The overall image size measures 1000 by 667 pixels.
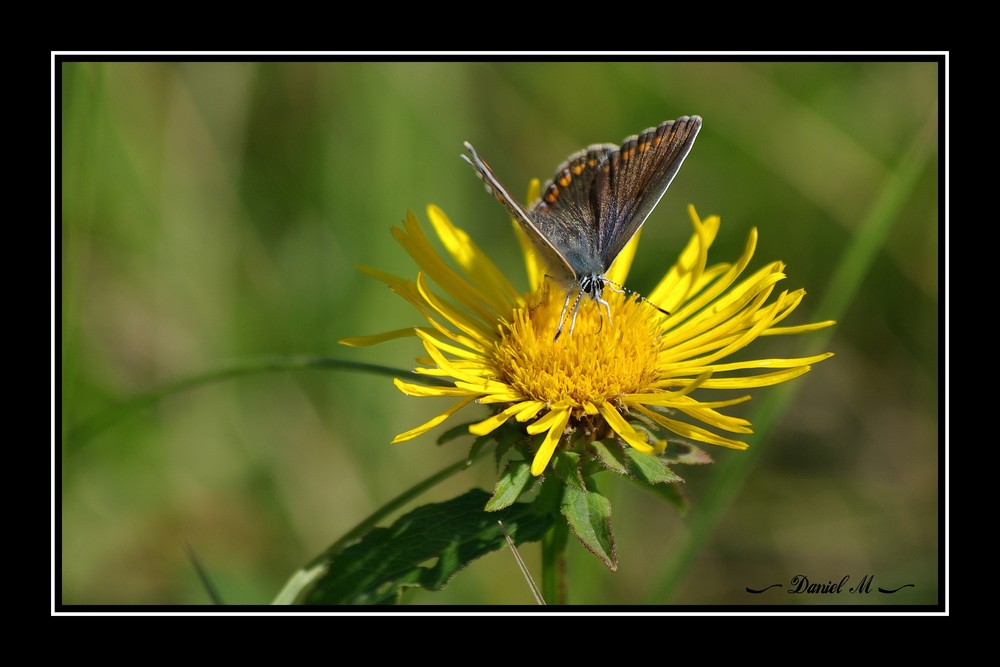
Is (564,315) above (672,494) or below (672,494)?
above

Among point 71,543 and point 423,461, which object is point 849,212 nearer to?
point 423,461

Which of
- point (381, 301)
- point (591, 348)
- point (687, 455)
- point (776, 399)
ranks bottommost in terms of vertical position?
point (776, 399)

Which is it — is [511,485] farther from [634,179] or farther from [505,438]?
[634,179]

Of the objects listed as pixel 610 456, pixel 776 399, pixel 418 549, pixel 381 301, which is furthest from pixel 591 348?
pixel 381 301

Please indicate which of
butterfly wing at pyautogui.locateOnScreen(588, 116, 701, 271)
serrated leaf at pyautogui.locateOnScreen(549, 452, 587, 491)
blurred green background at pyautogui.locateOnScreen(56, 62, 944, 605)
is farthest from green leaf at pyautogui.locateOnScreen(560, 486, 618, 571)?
blurred green background at pyautogui.locateOnScreen(56, 62, 944, 605)

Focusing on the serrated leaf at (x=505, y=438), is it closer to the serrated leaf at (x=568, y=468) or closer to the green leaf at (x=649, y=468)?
the serrated leaf at (x=568, y=468)

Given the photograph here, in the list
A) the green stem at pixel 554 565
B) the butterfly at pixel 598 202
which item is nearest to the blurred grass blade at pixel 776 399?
the green stem at pixel 554 565

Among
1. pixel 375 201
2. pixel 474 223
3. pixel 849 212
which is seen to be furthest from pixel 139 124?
pixel 849 212
